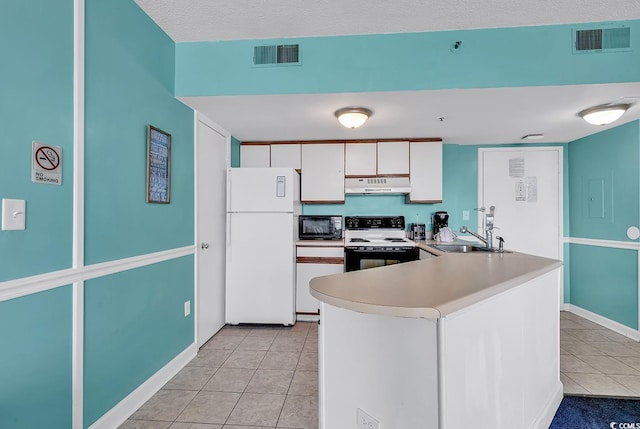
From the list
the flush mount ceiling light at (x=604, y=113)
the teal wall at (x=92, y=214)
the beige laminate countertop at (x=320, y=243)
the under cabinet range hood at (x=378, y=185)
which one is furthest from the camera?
the under cabinet range hood at (x=378, y=185)

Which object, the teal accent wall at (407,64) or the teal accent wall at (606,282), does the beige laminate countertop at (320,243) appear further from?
the teal accent wall at (606,282)

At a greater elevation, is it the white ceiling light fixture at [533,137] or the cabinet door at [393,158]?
the white ceiling light fixture at [533,137]

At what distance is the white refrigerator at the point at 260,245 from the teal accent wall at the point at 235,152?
40cm

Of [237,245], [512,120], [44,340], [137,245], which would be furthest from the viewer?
[237,245]

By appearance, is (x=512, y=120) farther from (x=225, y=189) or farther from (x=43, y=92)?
(x=43, y=92)

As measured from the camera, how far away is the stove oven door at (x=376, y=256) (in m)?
3.16

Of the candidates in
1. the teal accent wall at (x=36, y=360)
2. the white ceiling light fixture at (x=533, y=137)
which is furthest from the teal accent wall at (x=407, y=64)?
the teal accent wall at (x=36, y=360)

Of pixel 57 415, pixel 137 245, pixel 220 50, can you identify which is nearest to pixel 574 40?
pixel 220 50

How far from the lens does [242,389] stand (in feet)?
6.77

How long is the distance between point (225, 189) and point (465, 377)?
2884 mm

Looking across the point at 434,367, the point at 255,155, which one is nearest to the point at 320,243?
the point at 255,155

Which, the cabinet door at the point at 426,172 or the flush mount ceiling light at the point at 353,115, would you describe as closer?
the flush mount ceiling light at the point at 353,115

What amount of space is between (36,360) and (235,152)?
2.73 meters

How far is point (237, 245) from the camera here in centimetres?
318
